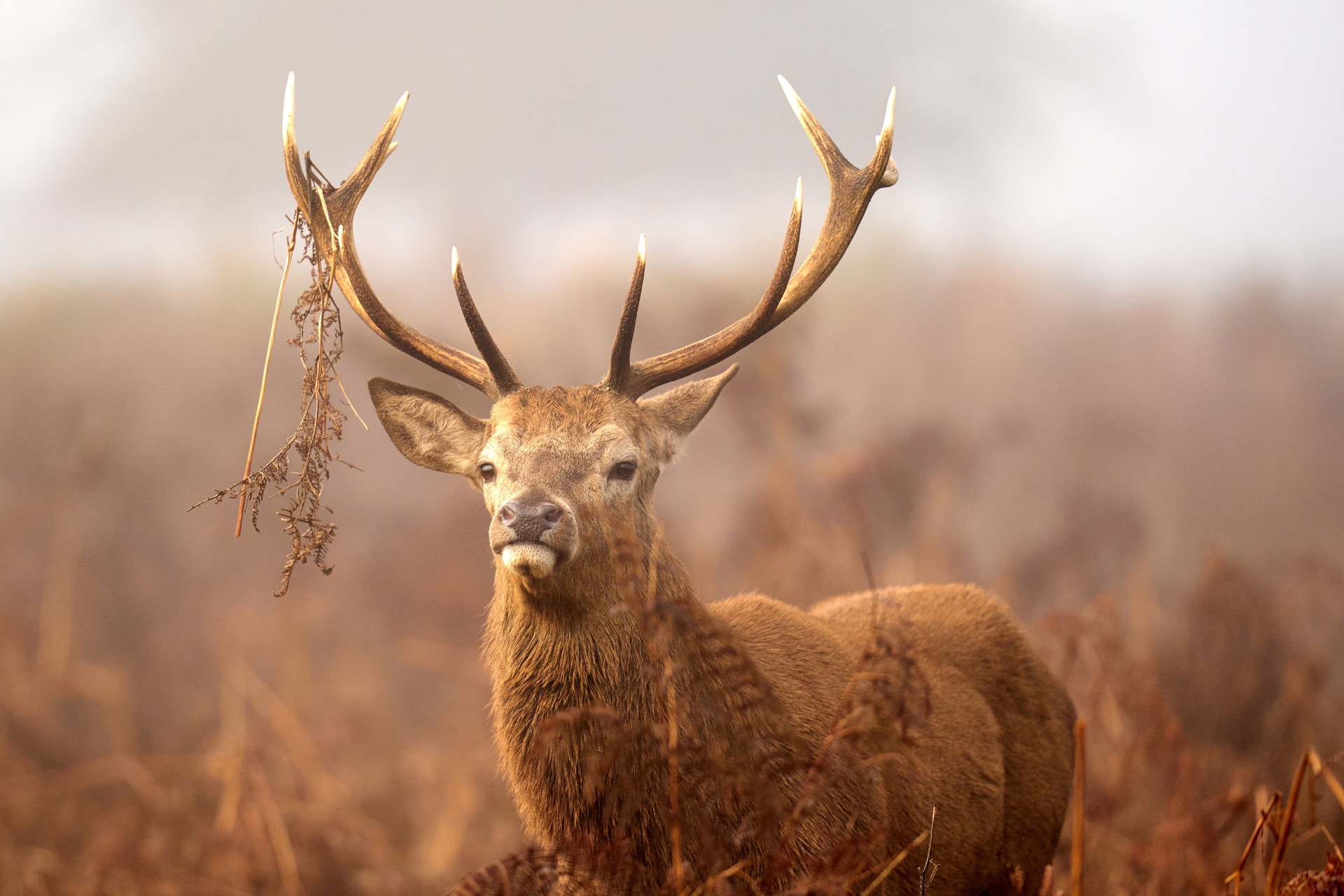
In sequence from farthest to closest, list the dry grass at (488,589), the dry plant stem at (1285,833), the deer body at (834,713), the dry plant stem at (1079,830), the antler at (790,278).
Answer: the dry grass at (488,589) < the antler at (790,278) < the deer body at (834,713) < the dry plant stem at (1285,833) < the dry plant stem at (1079,830)

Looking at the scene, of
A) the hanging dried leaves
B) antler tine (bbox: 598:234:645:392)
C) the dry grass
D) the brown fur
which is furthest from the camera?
the dry grass

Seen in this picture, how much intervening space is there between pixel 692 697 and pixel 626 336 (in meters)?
1.54

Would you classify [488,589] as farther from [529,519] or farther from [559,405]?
[529,519]

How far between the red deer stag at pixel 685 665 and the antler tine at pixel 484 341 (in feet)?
0.04

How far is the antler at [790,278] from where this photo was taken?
417cm

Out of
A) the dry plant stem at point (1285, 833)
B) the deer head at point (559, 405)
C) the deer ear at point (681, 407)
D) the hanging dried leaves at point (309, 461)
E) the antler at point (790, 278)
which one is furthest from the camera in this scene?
the deer ear at point (681, 407)

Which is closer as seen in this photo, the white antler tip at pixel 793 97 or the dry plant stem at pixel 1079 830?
the dry plant stem at pixel 1079 830

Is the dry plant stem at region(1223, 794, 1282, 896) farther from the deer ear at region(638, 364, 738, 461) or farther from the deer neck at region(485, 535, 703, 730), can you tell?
the deer ear at region(638, 364, 738, 461)

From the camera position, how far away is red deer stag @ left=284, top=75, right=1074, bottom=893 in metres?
3.25

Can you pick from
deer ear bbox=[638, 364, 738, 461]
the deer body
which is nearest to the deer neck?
the deer body

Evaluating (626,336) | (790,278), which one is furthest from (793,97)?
(626,336)

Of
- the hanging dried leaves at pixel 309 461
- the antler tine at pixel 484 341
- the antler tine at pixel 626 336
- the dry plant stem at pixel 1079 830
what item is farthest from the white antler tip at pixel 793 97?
the dry plant stem at pixel 1079 830

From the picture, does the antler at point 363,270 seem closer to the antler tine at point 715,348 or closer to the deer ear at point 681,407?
the antler tine at point 715,348

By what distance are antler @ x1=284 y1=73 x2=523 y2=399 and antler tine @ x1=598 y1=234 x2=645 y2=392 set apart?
0.40 metres
